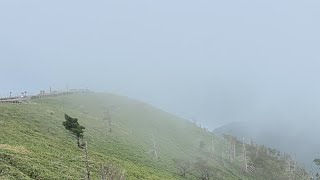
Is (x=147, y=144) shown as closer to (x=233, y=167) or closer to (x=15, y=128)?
(x=233, y=167)

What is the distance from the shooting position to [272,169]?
134m

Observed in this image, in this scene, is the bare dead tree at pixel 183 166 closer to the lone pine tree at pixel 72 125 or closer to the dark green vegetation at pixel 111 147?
the dark green vegetation at pixel 111 147

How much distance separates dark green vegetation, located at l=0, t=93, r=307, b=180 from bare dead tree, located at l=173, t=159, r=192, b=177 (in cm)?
27

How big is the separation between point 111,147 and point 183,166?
21056mm

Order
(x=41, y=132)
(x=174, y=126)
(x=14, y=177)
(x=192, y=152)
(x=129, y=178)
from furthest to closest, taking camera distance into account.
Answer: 1. (x=174, y=126)
2. (x=192, y=152)
3. (x=41, y=132)
4. (x=129, y=178)
5. (x=14, y=177)

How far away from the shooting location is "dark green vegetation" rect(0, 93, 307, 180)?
170ft

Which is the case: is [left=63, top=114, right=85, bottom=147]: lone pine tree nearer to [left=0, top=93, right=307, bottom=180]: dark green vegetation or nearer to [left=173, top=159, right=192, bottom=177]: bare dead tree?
[left=0, top=93, right=307, bottom=180]: dark green vegetation

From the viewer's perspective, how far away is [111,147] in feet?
284

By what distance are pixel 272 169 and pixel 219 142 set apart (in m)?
29.9

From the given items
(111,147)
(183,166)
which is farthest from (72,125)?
(183,166)

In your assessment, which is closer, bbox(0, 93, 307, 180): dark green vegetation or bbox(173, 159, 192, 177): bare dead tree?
bbox(0, 93, 307, 180): dark green vegetation

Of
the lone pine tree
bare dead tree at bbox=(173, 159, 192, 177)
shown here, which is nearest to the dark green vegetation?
bare dead tree at bbox=(173, 159, 192, 177)

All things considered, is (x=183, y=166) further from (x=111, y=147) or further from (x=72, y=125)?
(x=72, y=125)

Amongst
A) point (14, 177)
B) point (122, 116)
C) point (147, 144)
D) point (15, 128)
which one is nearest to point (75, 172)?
point (14, 177)
